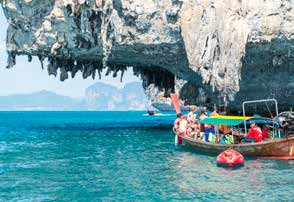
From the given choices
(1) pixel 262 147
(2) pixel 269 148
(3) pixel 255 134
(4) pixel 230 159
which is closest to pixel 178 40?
(3) pixel 255 134

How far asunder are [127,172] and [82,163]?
426 cm

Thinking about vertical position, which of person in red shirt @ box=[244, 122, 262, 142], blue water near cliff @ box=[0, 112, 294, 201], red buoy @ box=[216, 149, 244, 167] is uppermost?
person in red shirt @ box=[244, 122, 262, 142]

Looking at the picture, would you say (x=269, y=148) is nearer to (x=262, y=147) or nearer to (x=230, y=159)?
(x=262, y=147)

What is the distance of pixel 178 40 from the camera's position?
116 ft

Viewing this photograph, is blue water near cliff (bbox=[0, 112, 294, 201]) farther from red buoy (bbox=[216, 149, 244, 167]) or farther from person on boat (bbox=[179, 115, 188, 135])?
person on boat (bbox=[179, 115, 188, 135])

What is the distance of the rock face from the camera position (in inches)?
1143

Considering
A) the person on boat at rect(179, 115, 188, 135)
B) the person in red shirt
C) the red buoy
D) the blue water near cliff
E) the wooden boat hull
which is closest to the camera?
the blue water near cliff

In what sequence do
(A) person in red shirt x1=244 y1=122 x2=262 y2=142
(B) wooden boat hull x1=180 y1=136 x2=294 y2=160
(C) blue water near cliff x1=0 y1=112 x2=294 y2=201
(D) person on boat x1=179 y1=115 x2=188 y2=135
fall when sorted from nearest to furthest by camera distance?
1. (C) blue water near cliff x1=0 y1=112 x2=294 y2=201
2. (B) wooden boat hull x1=180 y1=136 x2=294 y2=160
3. (A) person in red shirt x1=244 y1=122 x2=262 y2=142
4. (D) person on boat x1=179 y1=115 x2=188 y2=135

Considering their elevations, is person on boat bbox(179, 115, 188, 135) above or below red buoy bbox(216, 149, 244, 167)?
above

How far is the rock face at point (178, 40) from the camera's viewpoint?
2903 centimetres

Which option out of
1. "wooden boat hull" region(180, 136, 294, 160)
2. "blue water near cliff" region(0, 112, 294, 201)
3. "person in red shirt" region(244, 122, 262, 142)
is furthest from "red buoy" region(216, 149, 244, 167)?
"person in red shirt" region(244, 122, 262, 142)

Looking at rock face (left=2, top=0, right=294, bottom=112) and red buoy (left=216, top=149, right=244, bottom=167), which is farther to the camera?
rock face (left=2, top=0, right=294, bottom=112)

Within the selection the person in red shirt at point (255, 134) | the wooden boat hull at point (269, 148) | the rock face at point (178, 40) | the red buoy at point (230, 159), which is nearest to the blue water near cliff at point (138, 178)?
the red buoy at point (230, 159)

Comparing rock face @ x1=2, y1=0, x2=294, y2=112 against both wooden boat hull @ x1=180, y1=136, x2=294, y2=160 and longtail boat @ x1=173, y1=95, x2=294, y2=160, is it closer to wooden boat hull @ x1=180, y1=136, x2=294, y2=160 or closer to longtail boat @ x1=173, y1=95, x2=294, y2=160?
longtail boat @ x1=173, y1=95, x2=294, y2=160
